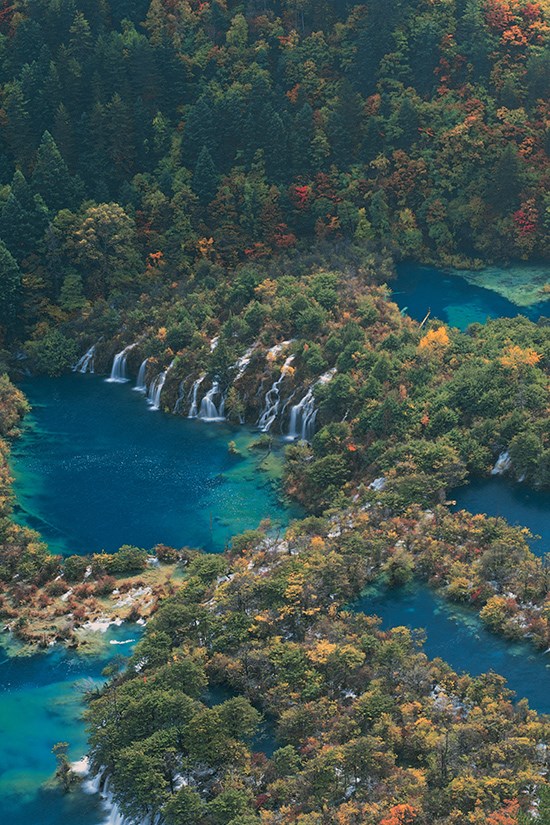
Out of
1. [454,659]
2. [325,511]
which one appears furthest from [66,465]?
[454,659]

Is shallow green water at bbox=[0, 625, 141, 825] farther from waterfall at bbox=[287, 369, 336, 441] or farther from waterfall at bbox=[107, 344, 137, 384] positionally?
waterfall at bbox=[107, 344, 137, 384]

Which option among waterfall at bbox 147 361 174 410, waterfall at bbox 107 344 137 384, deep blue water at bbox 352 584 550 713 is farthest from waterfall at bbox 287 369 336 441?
deep blue water at bbox 352 584 550 713

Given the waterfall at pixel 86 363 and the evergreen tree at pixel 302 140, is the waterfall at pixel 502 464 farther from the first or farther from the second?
the evergreen tree at pixel 302 140

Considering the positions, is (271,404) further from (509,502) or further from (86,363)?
(509,502)

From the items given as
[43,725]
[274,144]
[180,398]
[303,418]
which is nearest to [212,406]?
[180,398]

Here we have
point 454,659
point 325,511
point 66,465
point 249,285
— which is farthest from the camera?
point 249,285

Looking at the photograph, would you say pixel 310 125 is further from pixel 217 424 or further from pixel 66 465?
pixel 66 465
